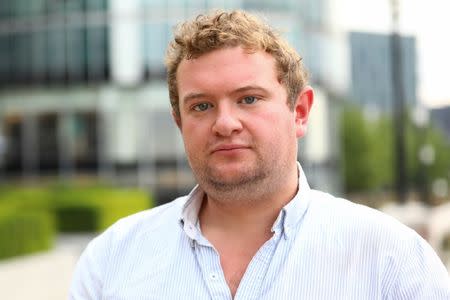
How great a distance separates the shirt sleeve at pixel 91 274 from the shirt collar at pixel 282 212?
0.87 feet

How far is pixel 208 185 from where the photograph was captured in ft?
7.97

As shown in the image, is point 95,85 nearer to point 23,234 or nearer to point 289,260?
point 23,234

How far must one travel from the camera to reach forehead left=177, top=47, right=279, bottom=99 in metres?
2.33

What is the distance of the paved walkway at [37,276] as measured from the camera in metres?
12.0

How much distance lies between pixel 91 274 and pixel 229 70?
740 millimetres

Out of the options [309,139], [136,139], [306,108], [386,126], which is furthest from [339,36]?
[386,126]

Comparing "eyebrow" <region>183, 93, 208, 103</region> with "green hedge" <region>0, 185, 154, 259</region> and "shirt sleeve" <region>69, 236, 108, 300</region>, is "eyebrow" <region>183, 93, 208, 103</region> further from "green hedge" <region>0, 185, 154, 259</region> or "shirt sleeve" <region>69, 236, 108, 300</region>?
"green hedge" <region>0, 185, 154, 259</region>

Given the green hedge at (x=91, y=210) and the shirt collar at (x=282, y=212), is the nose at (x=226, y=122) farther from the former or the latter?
the green hedge at (x=91, y=210)

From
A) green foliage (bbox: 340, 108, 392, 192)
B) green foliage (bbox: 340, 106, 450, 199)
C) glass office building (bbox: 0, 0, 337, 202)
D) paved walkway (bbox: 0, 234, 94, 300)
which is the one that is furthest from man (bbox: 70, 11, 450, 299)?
green foliage (bbox: 340, 108, 392, 192)

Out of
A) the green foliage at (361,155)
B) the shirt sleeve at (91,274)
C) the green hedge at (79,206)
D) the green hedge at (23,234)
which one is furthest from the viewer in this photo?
the green foliage at (361,155)

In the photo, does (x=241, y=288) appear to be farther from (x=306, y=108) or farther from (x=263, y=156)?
(x=306, y=108)

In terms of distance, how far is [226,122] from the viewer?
7.61ft

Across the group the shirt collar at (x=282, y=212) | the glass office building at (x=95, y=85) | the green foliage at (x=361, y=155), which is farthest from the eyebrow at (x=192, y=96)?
the green foliage at (x=361, y=155)

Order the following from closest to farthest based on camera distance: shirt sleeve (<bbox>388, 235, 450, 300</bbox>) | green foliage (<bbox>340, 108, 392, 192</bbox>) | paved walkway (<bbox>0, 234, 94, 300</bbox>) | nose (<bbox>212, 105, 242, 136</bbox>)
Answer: shirt sleeve (<bbox>388, 235, 450, 300</bbox>)
nose (<bbox>212, 105, 242, 136</bbox>)
paved walkway (<bbox>0, 234, 94, 300</bbox>)
green foliage (<bbox>340, 108, 392, 192</bbox>)
